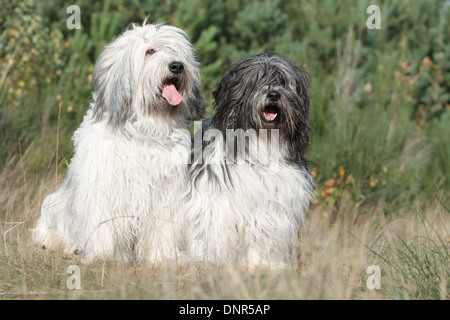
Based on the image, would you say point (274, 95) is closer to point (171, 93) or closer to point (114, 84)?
point (171, 93)

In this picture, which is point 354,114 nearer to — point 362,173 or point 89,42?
point 362,173

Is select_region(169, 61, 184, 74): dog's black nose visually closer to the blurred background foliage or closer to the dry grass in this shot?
the blurred background foliage

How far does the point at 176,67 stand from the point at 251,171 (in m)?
0.88

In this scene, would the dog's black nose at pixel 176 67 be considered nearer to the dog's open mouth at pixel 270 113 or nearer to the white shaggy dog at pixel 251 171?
the white shaggy dog at pixel 251 171

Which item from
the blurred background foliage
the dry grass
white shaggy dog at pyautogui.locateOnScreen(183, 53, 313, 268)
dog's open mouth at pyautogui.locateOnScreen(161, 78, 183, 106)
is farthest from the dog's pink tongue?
the dry grass

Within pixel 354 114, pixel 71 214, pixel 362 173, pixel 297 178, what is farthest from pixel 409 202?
pixel 71 214

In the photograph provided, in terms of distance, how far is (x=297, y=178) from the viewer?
476cm

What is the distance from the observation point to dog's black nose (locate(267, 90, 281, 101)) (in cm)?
455

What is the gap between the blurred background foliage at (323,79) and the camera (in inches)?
285

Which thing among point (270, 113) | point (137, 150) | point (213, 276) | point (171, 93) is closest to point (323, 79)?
point (270, 113)

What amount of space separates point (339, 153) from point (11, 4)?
15.8 feet

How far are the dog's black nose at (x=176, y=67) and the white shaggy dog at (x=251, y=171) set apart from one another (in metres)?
0.42
